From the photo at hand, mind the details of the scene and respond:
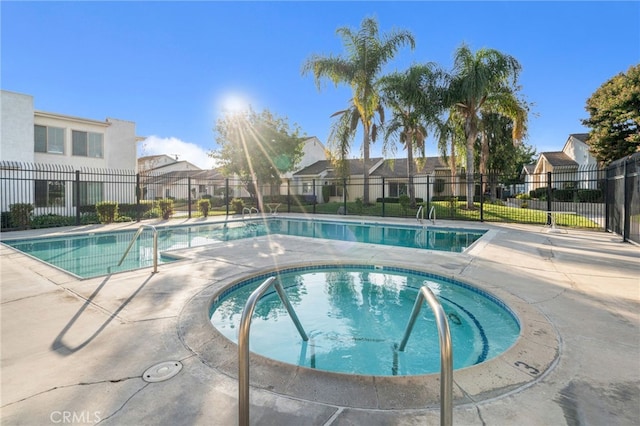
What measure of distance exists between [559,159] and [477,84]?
2108 centimetres

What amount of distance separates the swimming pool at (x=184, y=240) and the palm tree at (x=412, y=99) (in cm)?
575

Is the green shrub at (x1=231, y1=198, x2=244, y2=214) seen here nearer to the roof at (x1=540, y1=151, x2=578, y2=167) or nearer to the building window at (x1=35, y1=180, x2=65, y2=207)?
the building window at (x1=35, y1=180, x2=65, y2=207)

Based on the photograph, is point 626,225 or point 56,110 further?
point 56,110

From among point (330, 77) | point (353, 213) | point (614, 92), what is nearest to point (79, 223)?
point (353, 213)

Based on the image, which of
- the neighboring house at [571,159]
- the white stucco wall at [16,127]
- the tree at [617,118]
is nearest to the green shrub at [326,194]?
the neighboring house at [571,159]

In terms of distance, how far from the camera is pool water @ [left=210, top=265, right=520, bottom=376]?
366 cm

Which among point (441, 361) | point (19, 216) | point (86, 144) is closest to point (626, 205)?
point (441, 361)

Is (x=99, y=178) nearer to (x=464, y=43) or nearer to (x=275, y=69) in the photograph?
(x=275, y=69)

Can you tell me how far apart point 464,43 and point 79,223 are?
20898 millimetres

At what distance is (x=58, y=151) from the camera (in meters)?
18.4

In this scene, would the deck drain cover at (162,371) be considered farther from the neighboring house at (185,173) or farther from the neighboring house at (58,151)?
the neighboring house at (185,173)

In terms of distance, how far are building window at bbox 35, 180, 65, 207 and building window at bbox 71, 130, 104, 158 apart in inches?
101

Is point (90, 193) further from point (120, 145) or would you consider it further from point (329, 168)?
point (329, 168)

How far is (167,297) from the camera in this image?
4.38m
